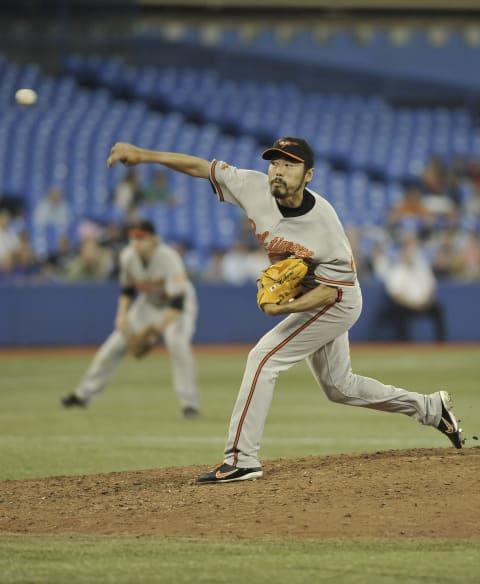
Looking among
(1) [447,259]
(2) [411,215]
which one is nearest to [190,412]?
(1) [447,259]

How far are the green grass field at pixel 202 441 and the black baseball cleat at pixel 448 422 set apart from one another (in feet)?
4.76

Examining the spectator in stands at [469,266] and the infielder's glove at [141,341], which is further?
the spectator in stands at [469,266]

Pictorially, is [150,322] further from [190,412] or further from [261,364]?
[261,364]

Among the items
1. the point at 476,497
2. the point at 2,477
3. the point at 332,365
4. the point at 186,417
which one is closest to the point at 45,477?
the point at 2,477

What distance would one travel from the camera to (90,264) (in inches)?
704

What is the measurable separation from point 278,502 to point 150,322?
19.2 ft

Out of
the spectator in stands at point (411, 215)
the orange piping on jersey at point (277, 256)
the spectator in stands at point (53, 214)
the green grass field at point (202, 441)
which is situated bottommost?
the green grass field at point (202, 441)

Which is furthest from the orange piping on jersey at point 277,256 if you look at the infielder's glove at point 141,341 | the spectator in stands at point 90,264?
the spectator in stands at point 90,264

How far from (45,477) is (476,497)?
9.35 feet

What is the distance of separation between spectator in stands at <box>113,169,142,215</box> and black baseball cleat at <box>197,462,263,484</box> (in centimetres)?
1361

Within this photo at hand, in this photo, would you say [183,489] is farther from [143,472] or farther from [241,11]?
[241,11]

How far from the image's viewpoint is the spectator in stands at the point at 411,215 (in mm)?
21442

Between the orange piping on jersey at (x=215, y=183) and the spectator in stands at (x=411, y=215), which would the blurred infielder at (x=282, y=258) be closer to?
the orange piping on jersey at (x=215, y=183)

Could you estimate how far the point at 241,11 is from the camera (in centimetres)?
2811
